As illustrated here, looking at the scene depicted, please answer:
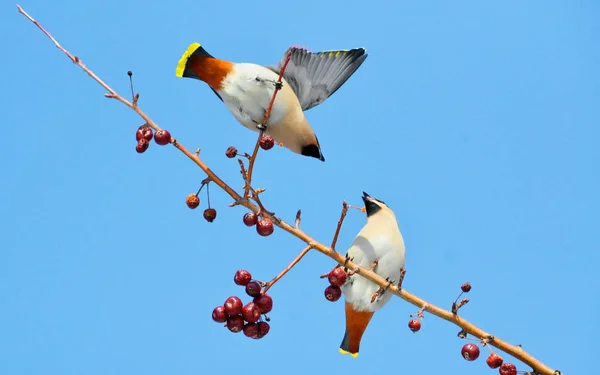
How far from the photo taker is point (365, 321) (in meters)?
3.98

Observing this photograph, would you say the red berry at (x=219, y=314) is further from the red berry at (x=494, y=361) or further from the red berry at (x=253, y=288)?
the red berry at (x=494, y=361)

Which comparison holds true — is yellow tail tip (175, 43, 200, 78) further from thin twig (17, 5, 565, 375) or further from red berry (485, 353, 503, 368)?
red berry (485, 353, 503, 368)

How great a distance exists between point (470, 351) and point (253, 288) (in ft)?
3.18

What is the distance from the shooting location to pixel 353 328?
13.2 feet

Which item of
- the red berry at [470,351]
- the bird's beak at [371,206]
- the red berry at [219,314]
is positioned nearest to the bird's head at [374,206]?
the bird's beak at [371,206]

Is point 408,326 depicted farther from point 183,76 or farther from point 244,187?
point 183,76

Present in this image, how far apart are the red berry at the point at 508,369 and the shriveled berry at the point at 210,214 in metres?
1.39

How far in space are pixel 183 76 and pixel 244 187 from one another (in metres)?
1.32

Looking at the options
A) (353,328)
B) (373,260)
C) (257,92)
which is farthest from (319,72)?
(353,328)

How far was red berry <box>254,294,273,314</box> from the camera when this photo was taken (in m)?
2.94

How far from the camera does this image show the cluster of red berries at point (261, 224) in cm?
296

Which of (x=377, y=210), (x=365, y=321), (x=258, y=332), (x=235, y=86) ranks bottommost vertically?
(x=258, y=332)

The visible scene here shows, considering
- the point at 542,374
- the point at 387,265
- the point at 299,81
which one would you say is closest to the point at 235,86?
the point at 299,81

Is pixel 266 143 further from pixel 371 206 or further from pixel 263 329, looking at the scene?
pixel 371 206
